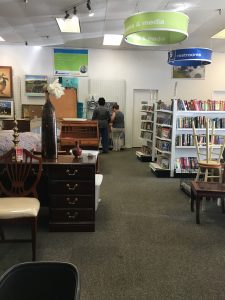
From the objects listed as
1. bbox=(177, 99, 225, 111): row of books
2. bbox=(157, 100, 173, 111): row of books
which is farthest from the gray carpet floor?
bbox=(157, 100, 173, 111): row of books

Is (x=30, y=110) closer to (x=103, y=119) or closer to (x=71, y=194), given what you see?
(x=103, y=119)

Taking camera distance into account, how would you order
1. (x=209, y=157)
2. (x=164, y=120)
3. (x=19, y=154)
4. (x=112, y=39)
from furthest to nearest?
(x=112, y=39) → (x=164, y=120) → (x=209, y=157) → (x=19, y=154)

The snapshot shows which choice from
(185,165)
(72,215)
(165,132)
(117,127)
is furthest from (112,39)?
(72,215)

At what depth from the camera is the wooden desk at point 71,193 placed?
3338 mm

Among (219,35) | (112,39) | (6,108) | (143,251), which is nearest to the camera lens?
(143,251)

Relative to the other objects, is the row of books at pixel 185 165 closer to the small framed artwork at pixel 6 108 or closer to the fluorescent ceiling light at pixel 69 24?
the fluorescent ceiling light at pixel 69 24

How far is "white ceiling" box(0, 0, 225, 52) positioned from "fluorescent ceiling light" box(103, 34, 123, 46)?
0.63 ft

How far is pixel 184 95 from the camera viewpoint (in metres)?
10.4

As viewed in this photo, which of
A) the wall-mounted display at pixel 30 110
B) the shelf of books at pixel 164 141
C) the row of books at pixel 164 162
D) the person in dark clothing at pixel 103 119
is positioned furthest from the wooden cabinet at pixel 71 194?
the wall-mounted display at pixel 30 110

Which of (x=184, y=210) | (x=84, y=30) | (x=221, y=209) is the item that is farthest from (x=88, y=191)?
Answer: (x=84, y=30)

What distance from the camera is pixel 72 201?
340 cm

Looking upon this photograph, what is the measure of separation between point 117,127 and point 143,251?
270 inches

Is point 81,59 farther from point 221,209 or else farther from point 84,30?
point 221,209

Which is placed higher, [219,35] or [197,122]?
[219,35]
